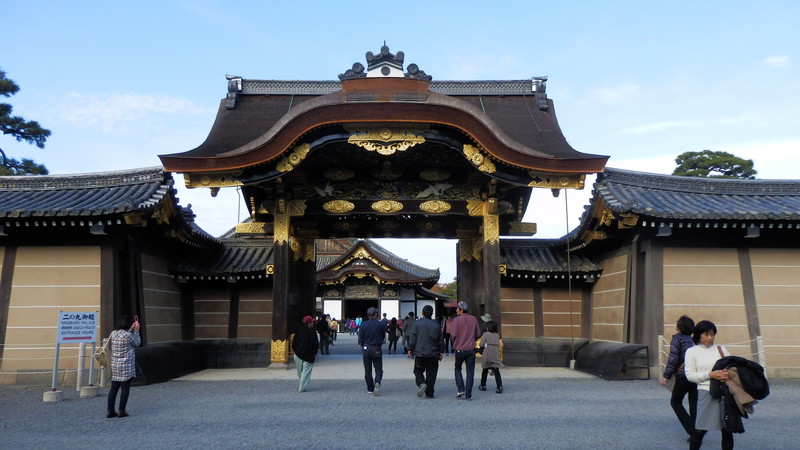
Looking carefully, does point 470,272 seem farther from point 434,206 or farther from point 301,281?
point 301,281

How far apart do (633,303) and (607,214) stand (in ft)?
6.43

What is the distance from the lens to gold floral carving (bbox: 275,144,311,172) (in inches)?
517

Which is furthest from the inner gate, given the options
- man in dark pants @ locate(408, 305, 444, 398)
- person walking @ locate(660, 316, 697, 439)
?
person walking @ locate(660, 316, 697, 439)

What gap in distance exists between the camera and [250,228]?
50.6 ft

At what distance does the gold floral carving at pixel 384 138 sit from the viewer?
1295 centimetres

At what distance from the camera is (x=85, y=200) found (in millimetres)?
12398

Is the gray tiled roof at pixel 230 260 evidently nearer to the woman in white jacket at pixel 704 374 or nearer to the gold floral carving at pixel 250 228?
the gold floral carving at pixel 250 228

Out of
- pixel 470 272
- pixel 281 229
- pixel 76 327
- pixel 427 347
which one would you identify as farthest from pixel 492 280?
pixel 76 327

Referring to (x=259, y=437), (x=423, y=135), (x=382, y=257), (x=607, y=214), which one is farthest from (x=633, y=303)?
(x=382, y=257)

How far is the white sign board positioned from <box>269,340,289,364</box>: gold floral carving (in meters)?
4.33

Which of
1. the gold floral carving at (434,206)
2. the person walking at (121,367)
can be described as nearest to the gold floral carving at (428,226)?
the gold floral carving at (434,206)

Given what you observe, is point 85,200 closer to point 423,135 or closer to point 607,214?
point 423,135

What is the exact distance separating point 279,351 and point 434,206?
16.4ft

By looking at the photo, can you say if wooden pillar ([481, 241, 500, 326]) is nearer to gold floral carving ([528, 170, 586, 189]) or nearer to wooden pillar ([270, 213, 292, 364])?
gold floral carving ([528, 170, 586, 189])
